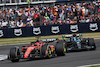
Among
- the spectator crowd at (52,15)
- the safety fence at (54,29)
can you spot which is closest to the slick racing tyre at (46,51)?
the spectator crowd at (52,15)

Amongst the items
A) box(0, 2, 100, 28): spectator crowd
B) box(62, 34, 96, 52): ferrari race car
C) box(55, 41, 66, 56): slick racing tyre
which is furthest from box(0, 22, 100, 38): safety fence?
box(55, 41, 66, 56): slick racing tyre

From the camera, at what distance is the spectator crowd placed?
20.8 m

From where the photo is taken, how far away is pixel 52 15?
832 inches

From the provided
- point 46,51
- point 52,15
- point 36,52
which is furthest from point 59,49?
point 52,15

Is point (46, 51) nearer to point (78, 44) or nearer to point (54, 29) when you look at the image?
point (78, 44)

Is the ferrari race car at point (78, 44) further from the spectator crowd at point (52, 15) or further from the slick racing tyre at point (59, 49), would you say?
the spectator crowd at point (52, 15)

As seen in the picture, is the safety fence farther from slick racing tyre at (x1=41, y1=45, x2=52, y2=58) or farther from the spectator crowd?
slick racing tyre at (x1=41, y1=45, x2=52, y2=58)

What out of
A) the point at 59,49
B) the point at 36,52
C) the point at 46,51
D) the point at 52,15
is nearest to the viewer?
the point at 46,51

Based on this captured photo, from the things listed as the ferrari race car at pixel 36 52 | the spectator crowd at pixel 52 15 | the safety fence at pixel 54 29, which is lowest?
the ferrari race car at pixel 36 52

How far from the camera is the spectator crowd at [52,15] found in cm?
2084

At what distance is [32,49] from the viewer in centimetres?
1016

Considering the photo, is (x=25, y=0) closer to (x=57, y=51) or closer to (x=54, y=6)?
(x=54, y=6)

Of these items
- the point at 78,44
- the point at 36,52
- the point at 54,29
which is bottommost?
the point at 36,52

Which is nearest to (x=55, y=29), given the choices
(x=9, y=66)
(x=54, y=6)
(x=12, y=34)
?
(x=54, y=6)
